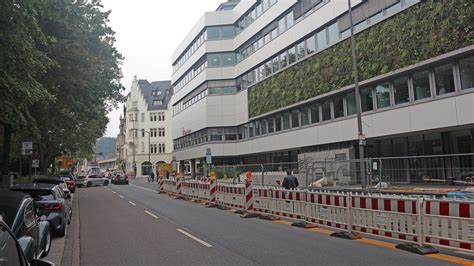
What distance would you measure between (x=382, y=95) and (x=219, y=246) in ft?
67.1

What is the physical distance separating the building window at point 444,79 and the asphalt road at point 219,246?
13.7m

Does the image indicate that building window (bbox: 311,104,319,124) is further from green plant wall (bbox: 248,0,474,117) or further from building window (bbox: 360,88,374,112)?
building window (bbox: 360,88,374,112)

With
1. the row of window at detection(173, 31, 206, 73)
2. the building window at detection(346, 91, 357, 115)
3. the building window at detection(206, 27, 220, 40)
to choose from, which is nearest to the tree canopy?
the building window at detection(346, 91, 357, 115)

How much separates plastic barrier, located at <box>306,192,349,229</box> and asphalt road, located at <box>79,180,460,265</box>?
0.77 metres

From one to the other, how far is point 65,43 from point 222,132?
3476 centimetres

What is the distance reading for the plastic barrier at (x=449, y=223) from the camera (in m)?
8.10

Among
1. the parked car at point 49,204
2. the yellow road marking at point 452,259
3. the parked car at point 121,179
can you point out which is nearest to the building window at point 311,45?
the parked car at point 49,204

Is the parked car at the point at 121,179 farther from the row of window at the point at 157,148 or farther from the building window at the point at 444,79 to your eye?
the row of window at the point at 157,148

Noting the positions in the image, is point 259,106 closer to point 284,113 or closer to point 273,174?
point 284,113

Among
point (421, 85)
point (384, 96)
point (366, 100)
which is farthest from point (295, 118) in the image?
point (421, 85)

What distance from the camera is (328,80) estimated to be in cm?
3189

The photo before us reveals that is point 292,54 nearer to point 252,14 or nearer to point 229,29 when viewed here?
point 252,14

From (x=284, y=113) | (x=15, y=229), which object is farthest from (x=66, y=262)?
(x=284, y=113)

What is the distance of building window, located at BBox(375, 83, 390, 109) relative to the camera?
2697 centimetres
